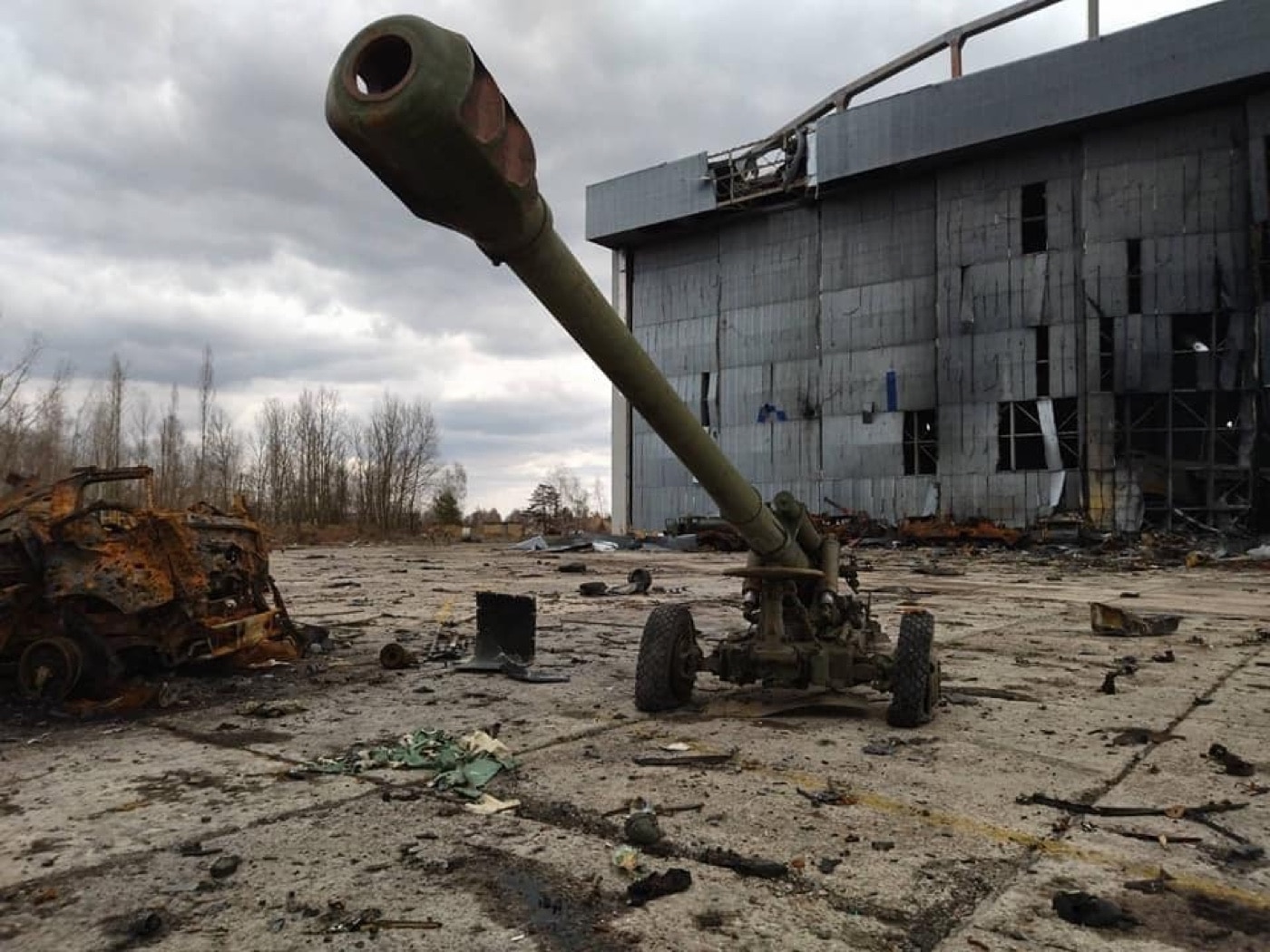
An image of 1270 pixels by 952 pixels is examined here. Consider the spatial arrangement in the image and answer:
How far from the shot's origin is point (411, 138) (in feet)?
7.29

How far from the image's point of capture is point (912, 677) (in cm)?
558

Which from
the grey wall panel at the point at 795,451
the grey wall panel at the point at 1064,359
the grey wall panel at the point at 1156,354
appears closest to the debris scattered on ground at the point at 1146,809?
the grey wall panel at the point at 1156,354

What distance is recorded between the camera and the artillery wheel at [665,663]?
6.03 metres

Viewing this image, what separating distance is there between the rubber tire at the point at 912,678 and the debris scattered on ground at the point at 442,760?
2409mm

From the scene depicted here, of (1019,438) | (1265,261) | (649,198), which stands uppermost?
(649,198)

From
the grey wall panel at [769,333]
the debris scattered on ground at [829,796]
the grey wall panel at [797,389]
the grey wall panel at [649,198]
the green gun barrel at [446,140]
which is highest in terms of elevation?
the grey wall panel at [649,198]

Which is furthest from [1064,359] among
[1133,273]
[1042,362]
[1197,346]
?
[1197,346]

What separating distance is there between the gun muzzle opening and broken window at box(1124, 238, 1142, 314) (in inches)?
1189

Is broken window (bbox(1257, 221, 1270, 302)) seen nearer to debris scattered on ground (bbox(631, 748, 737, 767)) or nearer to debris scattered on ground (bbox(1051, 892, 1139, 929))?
debris scattered on ground (bbox(631, 748, 737, 767))

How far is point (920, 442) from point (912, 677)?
2767cm

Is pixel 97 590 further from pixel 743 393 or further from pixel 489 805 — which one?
pixel 743 393

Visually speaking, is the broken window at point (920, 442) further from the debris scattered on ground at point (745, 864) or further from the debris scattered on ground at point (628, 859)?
the debris scattered on ground at point (628, 859)

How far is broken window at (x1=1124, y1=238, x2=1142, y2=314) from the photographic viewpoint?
2765cm

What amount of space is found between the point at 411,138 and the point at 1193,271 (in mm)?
30608
